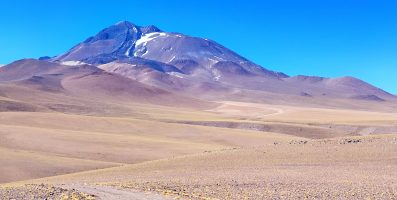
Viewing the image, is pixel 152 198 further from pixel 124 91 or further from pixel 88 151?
pixel 124 91

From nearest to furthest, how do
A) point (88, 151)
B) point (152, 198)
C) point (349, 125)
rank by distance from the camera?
point (152, 198) < point (88, 151) < point (349, 125)

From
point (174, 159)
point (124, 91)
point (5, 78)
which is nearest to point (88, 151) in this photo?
point (174, 159)

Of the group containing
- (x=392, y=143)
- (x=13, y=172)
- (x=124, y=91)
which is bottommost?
(x=13, y=172)

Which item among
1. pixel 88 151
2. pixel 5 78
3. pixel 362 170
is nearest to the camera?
pixel 362 170

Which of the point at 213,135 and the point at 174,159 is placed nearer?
the point at 174,159

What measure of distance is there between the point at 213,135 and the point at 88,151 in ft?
60.7

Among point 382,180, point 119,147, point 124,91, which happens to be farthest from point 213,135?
point 124,91

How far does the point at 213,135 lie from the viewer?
57469 mm

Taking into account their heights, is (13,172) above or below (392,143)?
below

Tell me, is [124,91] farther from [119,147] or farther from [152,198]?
[152,198]

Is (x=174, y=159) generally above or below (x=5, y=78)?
below

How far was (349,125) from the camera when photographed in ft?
245

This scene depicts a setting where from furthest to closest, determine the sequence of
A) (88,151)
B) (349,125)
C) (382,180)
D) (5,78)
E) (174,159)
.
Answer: (5,78)
(349,125)
(88,151)
(174,159)
(382,180)

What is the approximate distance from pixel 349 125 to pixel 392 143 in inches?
1724
